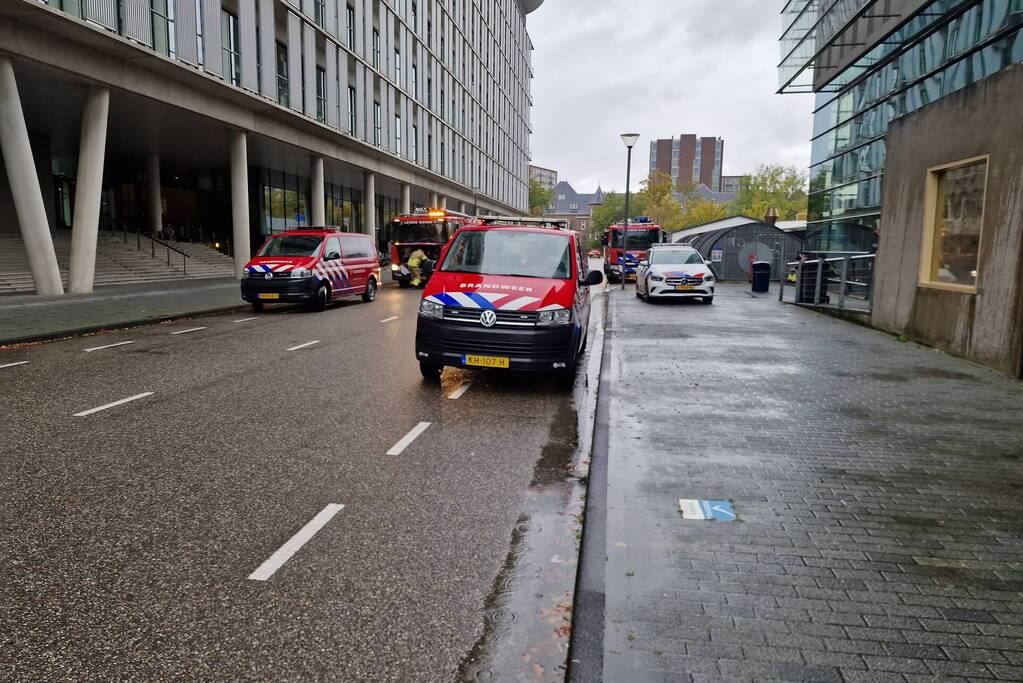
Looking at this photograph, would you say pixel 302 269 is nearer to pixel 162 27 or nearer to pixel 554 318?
pixel 162 27

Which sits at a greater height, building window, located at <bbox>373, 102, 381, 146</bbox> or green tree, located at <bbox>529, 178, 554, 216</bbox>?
green tree, located at <bbox>529, 178, 554, 216</bbox>

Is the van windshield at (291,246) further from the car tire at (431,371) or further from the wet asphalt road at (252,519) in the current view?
the car tire at (431,371)

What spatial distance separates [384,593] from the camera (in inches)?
134

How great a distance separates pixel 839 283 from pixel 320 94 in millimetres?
23039

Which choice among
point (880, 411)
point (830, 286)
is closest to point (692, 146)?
point (830, 286)

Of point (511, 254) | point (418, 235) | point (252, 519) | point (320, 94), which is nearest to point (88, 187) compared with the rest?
point (418, 235)

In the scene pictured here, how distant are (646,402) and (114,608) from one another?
543cm

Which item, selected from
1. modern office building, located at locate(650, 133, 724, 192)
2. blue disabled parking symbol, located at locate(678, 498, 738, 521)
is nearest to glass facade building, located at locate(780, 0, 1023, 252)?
blue disabled parking symbol, located at locate(678, 498, 738, 521)

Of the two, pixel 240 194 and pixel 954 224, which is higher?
pixel 240 194

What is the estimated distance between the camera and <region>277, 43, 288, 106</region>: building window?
87.6ft

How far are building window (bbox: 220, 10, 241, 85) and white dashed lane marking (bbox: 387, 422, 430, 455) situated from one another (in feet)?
68.5

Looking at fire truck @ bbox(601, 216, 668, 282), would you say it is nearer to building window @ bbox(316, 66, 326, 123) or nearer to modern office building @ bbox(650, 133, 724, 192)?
building window @ bbox(316, 66, 326, 123)

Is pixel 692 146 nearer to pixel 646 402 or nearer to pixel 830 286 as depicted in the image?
pixel 830 286

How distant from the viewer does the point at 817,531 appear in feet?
13.5
